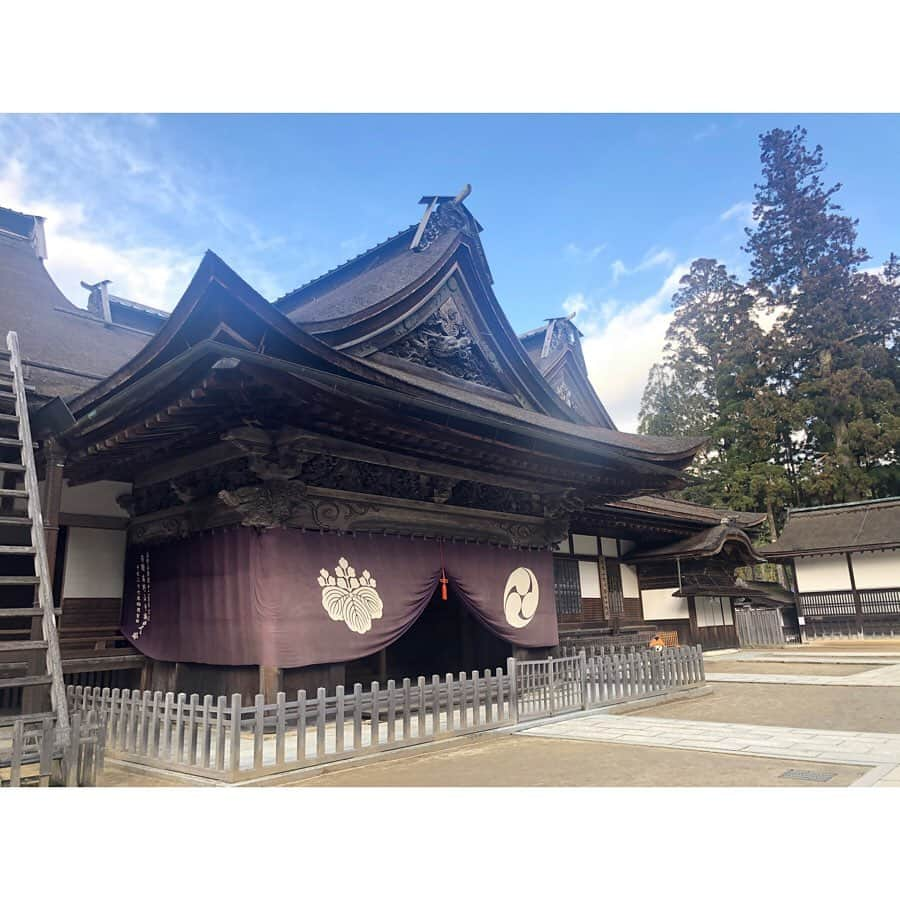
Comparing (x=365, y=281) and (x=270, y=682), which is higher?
(x=365, y=281)

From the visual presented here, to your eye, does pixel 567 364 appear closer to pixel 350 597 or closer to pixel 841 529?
pixel 350 597

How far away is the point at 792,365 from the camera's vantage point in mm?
36656

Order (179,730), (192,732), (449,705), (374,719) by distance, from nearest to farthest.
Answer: (192,732)
(179,730)
(374,719)
(449,705)

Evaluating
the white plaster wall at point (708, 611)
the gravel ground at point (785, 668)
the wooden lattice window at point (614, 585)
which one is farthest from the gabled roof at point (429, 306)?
the white plaster wall at point (708, 611)

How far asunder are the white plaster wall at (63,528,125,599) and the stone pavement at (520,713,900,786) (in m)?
6.06

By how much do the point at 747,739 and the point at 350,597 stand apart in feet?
15.7

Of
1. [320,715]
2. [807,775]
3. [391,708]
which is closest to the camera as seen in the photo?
[807,775]

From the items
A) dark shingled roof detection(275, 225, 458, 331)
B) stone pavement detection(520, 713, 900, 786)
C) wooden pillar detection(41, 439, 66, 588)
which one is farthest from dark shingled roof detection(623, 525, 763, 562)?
wooden pillar detection(41, 439, 66, 588)

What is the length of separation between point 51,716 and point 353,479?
4672 mm

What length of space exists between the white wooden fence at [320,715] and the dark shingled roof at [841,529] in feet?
60.6

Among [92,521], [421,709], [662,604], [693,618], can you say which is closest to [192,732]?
[421,709]

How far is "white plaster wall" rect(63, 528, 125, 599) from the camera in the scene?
9508 mm

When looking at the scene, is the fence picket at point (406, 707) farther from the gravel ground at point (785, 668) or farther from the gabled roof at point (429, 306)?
the gravel ground at point (785, 668)

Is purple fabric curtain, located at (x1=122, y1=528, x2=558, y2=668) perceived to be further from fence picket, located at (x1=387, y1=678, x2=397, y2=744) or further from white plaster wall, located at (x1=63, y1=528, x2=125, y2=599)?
fence picket, located at (x1=387, y1=678, x2=397, y2=744)
